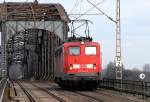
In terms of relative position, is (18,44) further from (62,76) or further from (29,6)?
(62,76)

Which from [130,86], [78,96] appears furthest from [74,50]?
[78,96]

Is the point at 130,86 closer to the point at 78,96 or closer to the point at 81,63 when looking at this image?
the point at 81,63

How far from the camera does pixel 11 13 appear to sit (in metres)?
77.4

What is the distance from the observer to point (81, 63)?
124 ft

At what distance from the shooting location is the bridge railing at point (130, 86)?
31.4m

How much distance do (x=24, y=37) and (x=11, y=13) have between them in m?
34.4

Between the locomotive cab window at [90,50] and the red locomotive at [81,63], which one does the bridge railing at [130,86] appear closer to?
the red locomotive at [81,63]

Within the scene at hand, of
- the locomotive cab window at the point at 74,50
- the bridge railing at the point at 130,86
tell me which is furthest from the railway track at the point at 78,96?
the locomotive cab window at the point at 74,50

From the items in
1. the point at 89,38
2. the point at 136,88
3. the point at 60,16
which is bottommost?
the point at 136,88

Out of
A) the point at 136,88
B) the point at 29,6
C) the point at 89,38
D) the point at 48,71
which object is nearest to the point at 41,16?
the point at 29,6

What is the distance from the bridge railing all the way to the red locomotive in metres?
1.76

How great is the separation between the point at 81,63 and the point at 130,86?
13.5 feet

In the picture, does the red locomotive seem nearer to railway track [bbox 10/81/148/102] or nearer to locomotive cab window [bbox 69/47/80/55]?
locomotive cab window [bbox 69/47/80/55]

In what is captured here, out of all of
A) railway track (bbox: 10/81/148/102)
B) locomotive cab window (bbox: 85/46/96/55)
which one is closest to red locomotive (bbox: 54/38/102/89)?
locomotive cab window (bbox: 85/46/96/55)
